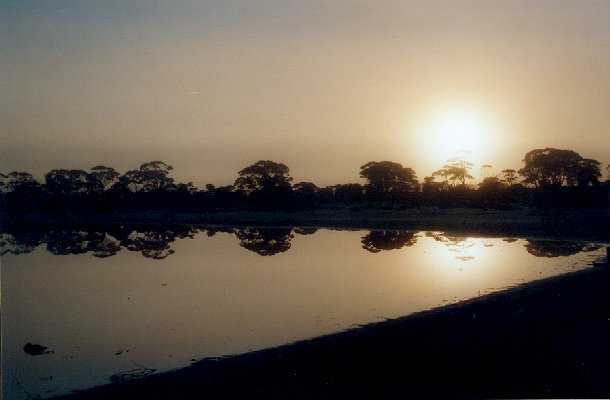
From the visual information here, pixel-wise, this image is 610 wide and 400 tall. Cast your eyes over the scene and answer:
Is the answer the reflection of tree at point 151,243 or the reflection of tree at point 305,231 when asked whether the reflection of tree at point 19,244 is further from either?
the reflection of tree at point 305,231

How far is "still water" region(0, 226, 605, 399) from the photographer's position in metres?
11.3

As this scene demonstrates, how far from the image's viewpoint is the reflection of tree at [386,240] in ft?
103

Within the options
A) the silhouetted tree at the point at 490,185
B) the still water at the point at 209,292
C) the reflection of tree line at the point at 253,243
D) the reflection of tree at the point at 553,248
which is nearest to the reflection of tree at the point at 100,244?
the reflection of tree line at the point at 253,243

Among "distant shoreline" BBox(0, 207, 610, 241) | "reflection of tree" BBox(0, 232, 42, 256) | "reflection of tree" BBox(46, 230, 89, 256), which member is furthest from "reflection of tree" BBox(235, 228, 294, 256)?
"reflection of tree" BBox(0, 232, 42, 256)

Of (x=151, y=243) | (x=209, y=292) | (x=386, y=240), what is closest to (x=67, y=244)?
(x=151, y=243)

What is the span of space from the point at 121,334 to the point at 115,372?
Result: 3041 millimetres

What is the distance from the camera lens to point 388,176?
3275 inches

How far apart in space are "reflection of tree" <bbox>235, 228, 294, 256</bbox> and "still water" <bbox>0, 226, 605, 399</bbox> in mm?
333

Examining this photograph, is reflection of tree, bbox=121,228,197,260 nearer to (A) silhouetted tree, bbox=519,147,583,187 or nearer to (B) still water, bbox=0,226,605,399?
(B) still water, bbox=0,226,605,399

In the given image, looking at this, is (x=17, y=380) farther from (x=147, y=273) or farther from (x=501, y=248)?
(x=501, y=248)

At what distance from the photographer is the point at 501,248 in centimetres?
2905

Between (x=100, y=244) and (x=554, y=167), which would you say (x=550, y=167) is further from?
(x=100, y=244)

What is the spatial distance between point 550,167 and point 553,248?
44710mm

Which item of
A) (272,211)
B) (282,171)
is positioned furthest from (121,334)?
(282,171)
